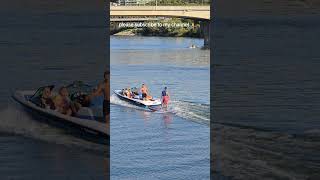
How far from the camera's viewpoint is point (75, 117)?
676 centimetres

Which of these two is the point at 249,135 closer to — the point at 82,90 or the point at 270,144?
the point at 270,144

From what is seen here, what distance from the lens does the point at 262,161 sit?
6910mm

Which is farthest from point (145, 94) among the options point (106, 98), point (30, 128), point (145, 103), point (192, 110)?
point (106, 98)

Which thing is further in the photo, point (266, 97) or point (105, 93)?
point (266, 97)

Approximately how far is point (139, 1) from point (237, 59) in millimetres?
9374

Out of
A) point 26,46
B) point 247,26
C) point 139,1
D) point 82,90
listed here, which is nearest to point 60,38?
point 26,46

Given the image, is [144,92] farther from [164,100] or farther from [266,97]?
[266,97]

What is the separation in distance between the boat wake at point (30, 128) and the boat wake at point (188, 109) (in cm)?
443

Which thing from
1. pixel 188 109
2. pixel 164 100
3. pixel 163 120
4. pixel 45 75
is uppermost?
pixel 45 75

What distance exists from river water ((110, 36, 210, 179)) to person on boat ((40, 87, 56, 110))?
1.11m

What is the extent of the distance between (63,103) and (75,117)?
37 cm

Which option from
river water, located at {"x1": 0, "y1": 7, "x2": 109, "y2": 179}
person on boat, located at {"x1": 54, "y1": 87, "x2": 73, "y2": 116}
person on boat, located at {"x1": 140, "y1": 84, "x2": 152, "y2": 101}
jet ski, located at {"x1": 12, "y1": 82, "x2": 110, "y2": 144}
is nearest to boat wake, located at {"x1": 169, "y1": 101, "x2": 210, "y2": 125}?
person on boat, located at {"x1": 140, "y1": 84, "x2": 152, "y2": 101}

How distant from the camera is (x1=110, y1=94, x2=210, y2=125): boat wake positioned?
12.2 metres

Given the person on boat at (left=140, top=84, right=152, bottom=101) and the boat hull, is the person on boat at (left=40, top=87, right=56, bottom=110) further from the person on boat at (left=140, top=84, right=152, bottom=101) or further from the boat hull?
the person on boat at (left=140, top=84, right=152, bottom=101)
